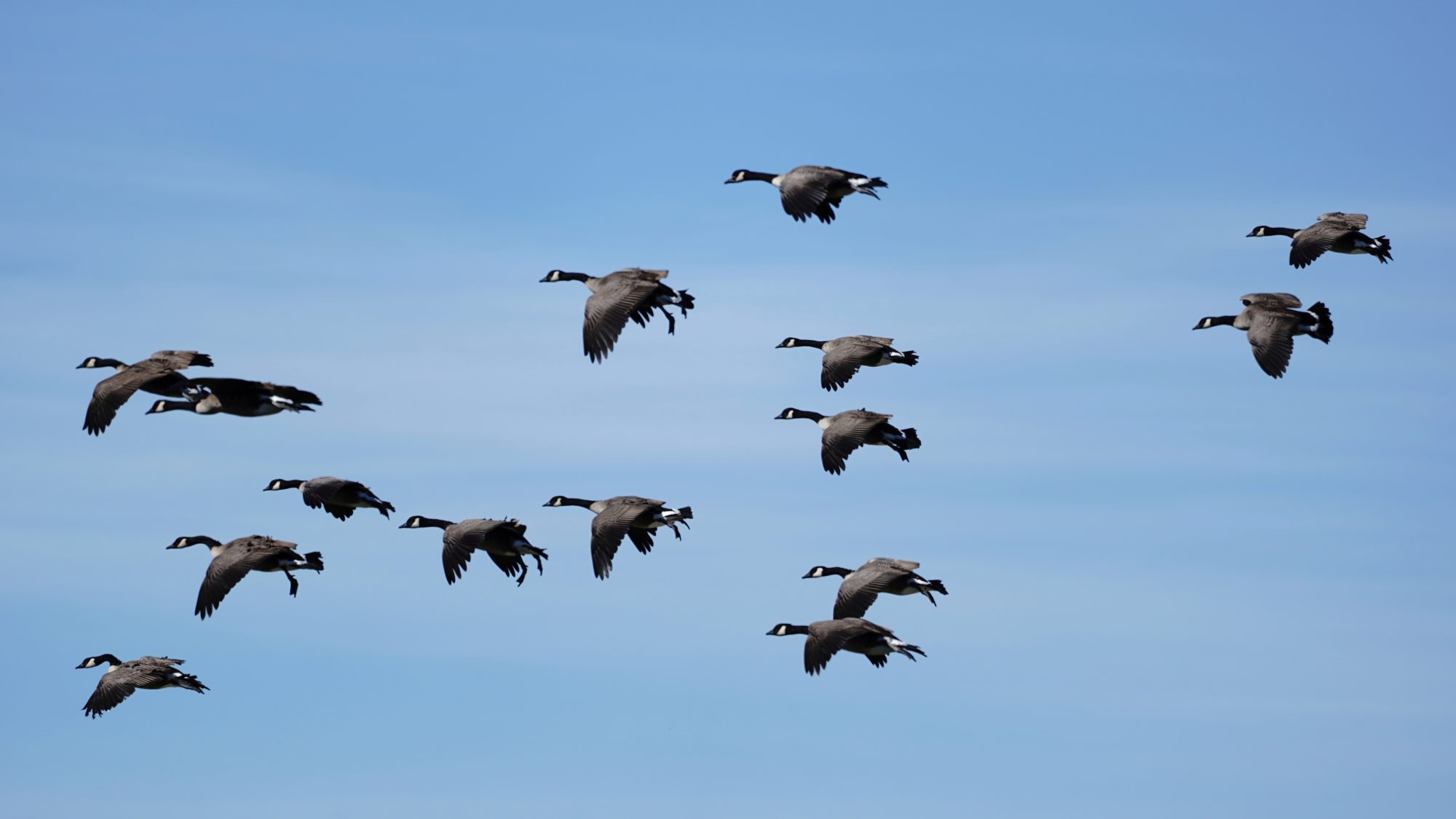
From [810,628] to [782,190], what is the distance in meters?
8.87

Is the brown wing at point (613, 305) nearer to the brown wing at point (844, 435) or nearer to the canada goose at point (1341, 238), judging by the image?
the brown wing at point (844, 435)

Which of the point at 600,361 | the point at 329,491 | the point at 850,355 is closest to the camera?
the point at 600,361

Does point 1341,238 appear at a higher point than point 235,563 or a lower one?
higher

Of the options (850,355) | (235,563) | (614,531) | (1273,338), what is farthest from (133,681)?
(1273,338)

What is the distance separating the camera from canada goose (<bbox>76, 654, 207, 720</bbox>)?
44.7m

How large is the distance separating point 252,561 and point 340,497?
7.43ft

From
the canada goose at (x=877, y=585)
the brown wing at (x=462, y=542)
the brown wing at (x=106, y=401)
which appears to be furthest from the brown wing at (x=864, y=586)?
the brown wing at (x=106, y=401)

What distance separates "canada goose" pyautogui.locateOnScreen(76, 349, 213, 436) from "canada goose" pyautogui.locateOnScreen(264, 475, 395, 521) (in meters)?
3.30

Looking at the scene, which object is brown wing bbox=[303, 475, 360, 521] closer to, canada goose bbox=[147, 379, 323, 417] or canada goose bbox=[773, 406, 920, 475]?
canada goose bbox=[147, 379, 323, 417]

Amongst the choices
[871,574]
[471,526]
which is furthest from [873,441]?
[471,526]

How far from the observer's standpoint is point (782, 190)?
137 feet

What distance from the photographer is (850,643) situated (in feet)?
137

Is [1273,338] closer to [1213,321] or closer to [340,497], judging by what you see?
[1213,321]

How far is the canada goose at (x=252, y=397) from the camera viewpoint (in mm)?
41406
